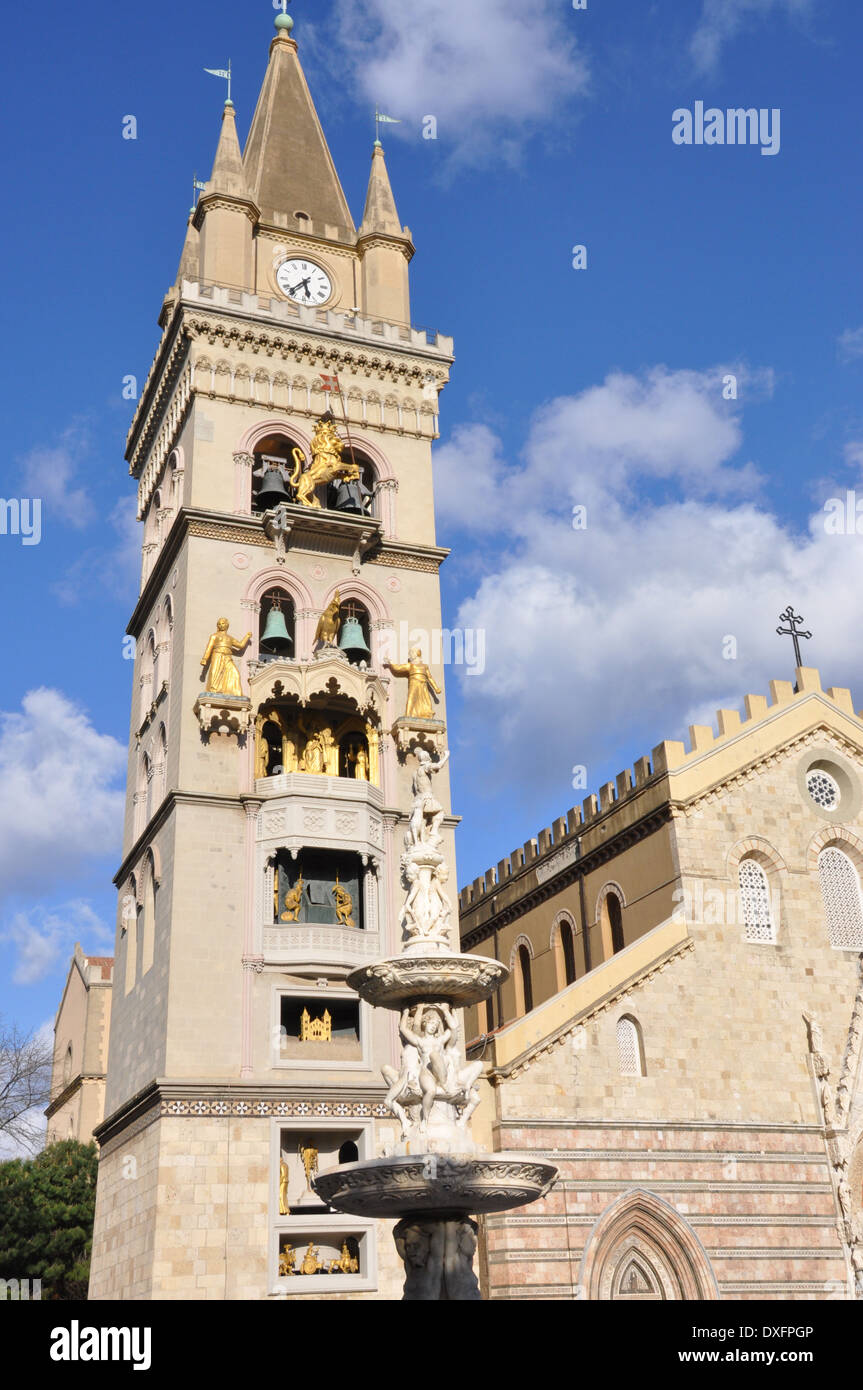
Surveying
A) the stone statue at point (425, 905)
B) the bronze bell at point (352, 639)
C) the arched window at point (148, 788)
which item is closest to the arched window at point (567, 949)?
the bronze bell at point (352, 639)

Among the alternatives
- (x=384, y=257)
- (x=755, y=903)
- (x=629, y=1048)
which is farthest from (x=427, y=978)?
(x=384, y=257)

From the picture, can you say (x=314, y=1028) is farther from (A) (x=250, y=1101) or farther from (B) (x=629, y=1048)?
(B) (x=629, y=1048)

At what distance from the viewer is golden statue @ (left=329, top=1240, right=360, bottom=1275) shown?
31328 mm

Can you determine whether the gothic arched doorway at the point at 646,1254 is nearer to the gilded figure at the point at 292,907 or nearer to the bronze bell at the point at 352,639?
the gilded figure at the point at 292,907

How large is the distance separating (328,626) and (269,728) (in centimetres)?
316

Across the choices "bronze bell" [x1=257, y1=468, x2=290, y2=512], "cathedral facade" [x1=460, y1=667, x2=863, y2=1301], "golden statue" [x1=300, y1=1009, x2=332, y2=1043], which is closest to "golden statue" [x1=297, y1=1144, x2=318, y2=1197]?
"golden statue" [x1=300, y1=1009, x2=332, y2=1043]

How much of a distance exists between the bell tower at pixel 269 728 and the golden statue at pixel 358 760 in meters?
0.05

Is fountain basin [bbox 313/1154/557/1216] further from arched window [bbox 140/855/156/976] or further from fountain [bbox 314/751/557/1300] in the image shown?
arched window [bbox 140/855/156/976]

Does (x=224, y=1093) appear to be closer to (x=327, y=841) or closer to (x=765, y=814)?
(x=327, y=841)

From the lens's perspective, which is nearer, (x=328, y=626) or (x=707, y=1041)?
(x=707, y=1041)

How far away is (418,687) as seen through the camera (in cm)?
3766

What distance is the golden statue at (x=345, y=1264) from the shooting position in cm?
3133

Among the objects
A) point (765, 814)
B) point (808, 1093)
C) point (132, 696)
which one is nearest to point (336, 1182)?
point (808, 1093)

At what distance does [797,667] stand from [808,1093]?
12.8m
